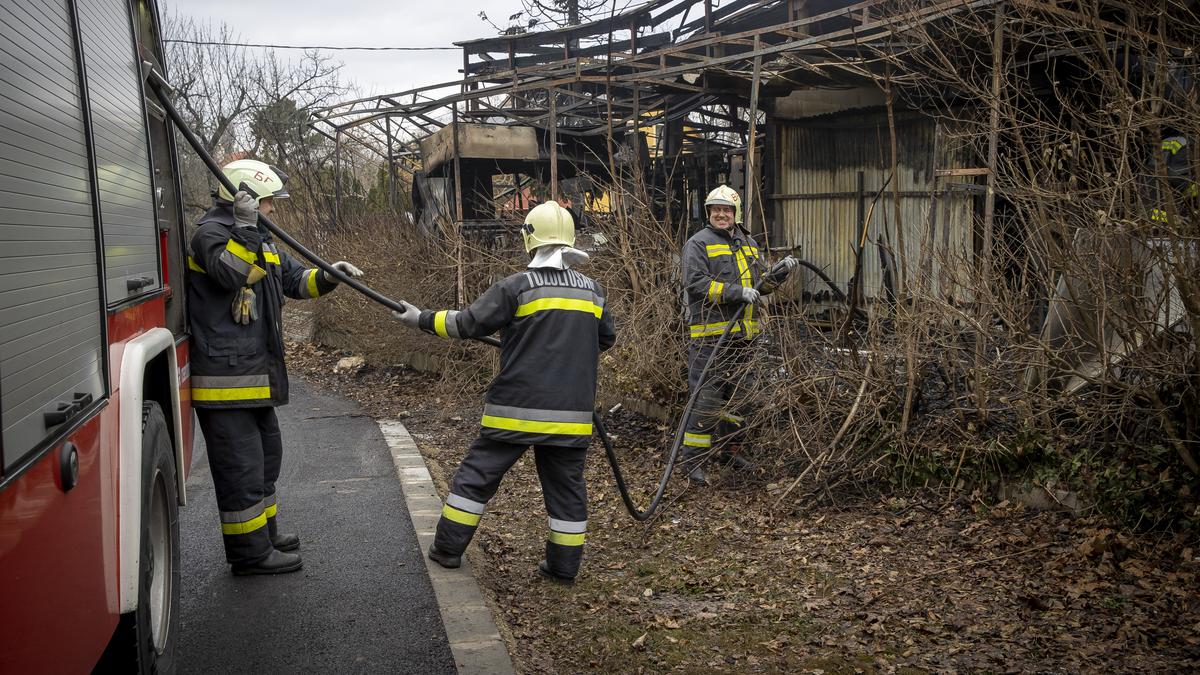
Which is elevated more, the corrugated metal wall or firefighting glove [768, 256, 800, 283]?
the corrugated metal wall

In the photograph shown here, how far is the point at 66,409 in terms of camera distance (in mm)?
2297

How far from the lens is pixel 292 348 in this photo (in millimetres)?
15367

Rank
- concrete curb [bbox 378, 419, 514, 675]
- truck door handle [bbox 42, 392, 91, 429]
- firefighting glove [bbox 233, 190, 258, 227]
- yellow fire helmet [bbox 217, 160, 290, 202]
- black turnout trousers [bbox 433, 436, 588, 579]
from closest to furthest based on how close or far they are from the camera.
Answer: truck door handle [bbox 42, 392, 91, 429]
concrete curb [bbox 378, 419, 514, 675]
firefighting glove [bbox 233, 190, 258, 227]
black turnout trousers [bbox 433, 436, 588, 579]
yellow fire helmet [bbox 217, 160, 290, 202]

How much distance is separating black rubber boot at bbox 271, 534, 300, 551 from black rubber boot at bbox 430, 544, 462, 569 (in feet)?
2.85

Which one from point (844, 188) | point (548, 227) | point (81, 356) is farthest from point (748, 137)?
point (81, 356)

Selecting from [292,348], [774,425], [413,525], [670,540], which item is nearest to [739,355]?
[774,425]

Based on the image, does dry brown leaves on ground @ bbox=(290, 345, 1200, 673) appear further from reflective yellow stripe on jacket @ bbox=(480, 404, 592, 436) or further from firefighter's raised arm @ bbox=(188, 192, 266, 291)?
firefighter's raised arm @ bbox=(188, 192, 266, 291)

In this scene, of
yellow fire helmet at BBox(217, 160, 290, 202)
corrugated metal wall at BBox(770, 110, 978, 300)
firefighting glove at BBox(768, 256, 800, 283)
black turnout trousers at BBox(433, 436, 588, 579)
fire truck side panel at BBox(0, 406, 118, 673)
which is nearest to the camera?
fire truck side panel at BBox(0, 406, 118, 673)

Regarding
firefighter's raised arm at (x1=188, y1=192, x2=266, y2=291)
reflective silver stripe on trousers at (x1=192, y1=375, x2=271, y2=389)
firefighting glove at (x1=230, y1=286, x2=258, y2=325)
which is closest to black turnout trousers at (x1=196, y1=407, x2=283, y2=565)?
reflective silver stripe on trousers at (x1=192, y1=375, x2=271, y2=389)

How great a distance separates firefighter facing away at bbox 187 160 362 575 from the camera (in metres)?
4.68

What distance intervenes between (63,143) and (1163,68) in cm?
439

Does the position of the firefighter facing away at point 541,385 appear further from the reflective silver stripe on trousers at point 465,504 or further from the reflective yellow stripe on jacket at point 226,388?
the reflective yellow stripe on jacket at point 226,388

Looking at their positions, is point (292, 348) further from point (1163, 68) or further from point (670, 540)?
point (1163, 68)

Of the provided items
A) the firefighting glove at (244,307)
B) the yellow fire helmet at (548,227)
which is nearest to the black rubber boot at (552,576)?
the yellow fire helmet at (548,227)
